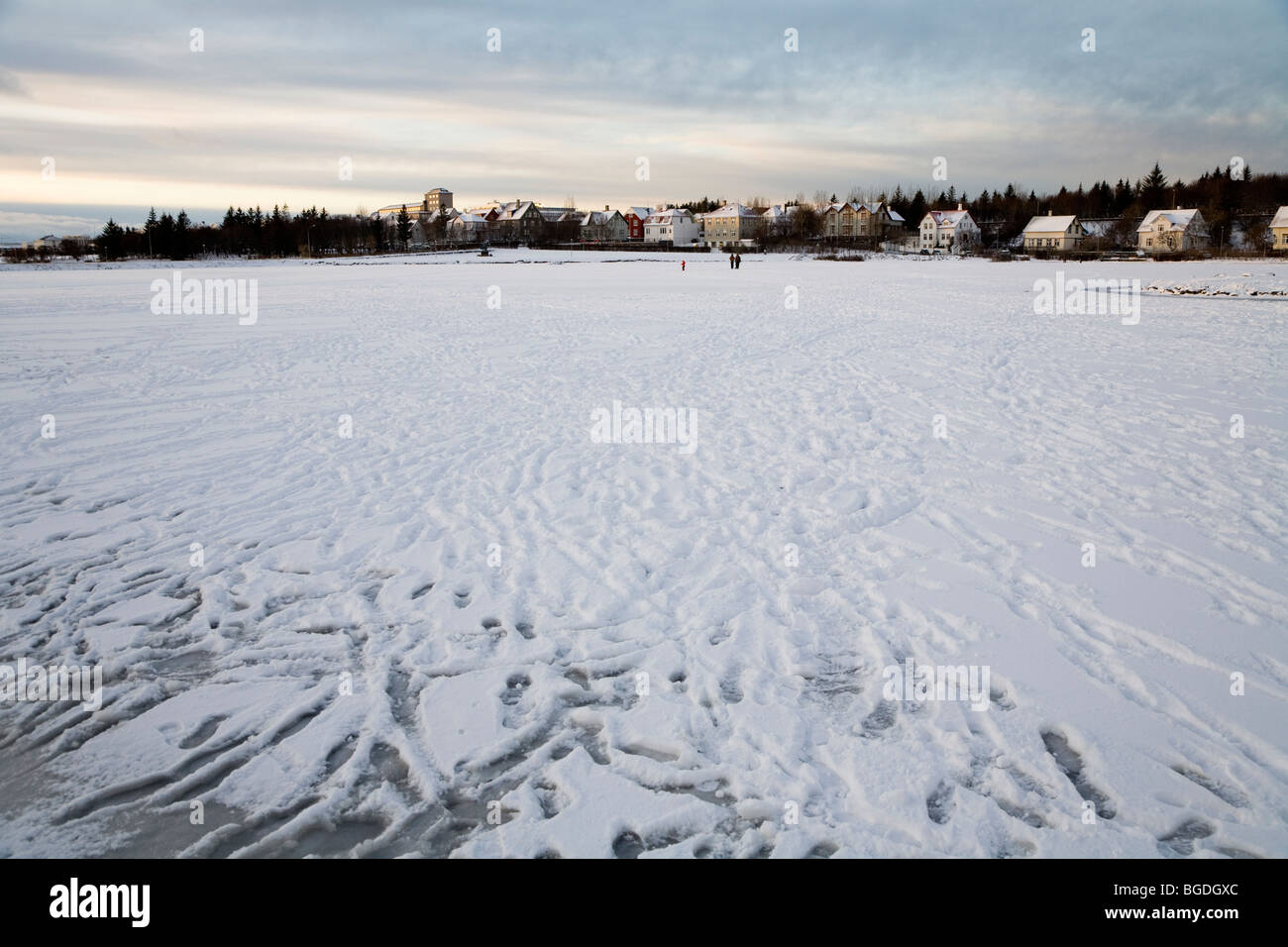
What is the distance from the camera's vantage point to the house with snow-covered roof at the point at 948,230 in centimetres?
12331

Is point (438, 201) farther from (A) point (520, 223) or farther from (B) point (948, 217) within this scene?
(B) point (948, 217)

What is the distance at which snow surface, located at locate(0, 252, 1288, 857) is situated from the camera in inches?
139

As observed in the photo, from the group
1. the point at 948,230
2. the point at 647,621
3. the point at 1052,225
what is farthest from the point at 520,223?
the point at 647,621

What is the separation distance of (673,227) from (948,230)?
50463 millimetres

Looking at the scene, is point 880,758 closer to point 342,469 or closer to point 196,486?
point 342,469

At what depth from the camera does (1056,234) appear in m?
113

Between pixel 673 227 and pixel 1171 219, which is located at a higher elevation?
pixel 673 227

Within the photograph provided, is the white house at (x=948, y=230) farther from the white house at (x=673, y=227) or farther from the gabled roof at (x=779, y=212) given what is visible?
the white house at (x=673, y=227)

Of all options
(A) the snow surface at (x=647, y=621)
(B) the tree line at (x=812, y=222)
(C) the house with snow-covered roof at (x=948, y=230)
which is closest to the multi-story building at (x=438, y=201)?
(B) the tree line at (x=812, y=222)

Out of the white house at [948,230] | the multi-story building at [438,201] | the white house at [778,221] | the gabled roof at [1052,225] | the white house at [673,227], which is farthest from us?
the multi-story building at [438,201]

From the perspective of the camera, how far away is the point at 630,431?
9875 millimetres

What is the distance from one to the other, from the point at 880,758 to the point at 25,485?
8.60 metres
